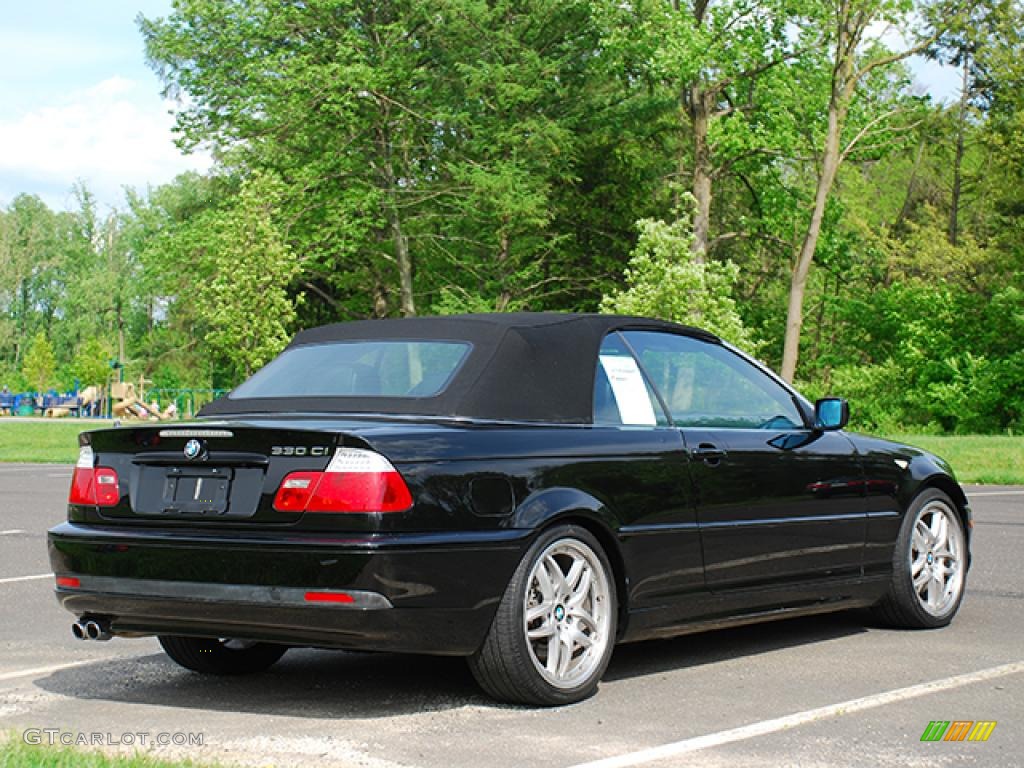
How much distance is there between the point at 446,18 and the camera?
46.3 meters

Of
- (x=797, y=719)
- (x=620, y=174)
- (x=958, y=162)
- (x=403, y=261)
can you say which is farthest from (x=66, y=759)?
(x=958, y=162)

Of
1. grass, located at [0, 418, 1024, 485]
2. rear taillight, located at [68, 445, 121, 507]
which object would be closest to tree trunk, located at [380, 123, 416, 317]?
grass, located at [0, 418, 1024, 485]

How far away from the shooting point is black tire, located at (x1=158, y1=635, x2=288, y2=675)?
6.60m

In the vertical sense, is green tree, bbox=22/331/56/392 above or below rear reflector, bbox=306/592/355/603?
above

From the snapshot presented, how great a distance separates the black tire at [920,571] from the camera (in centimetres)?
774

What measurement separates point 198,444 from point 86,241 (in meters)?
103

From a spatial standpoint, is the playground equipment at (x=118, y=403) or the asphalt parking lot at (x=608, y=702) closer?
the asphalt parking lot at (x=608, y=702)

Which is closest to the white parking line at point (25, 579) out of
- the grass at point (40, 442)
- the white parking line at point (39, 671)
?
the white parking line at point (39, 671)

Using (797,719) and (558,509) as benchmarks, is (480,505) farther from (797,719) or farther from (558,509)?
(797,719)

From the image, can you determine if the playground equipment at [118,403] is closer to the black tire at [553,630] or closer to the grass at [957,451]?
the grass at [957,451]

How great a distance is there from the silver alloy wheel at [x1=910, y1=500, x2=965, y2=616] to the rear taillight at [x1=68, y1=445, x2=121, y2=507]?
161 inches

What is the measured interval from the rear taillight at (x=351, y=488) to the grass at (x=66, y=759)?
110 centimetres

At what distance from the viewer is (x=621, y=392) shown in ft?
21.5

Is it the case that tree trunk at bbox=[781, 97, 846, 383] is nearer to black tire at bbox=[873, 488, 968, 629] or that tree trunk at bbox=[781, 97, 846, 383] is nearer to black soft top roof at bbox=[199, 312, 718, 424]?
black tire at bbox=[873, 488, 968, 629]
